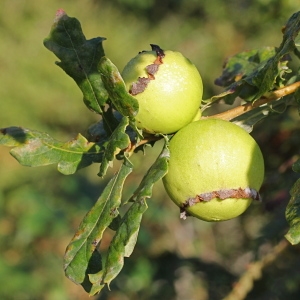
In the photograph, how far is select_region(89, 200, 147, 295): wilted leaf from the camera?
3.38 ft

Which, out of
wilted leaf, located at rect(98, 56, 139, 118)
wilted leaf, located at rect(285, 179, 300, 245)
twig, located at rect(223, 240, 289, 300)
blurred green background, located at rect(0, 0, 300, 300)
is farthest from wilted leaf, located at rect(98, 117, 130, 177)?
twig, located at rect(223, 240, 289, 300)

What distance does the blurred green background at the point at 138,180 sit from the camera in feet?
7.21

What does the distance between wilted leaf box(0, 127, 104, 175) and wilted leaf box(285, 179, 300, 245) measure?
0.43m

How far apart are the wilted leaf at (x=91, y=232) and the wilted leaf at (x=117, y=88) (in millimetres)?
110

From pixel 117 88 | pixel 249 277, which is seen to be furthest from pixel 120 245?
pixel 249 277

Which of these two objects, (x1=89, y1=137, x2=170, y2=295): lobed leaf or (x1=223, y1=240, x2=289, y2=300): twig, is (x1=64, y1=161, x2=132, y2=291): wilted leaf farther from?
(x1=223, y1=240, x2=289, y2=300): twig

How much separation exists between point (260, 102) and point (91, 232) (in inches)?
17.6

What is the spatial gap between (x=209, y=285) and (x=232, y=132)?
1.33 metres

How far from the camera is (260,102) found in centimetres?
128

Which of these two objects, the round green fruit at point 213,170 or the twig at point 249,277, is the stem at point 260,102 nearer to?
the round green fruit at point 213,170

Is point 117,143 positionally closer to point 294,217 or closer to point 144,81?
point 144,81

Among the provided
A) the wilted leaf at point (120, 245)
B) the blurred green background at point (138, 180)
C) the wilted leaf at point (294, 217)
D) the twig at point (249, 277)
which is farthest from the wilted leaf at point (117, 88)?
the twig at point (249, 277)

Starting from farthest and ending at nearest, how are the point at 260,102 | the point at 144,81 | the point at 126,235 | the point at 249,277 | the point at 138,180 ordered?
the point at 138,180, the point at 249,277, the point at 260,102, the point at 144,81, the point at 126,235

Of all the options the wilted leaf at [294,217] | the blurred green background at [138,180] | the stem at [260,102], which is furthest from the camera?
the blurred green background at [138,180]
